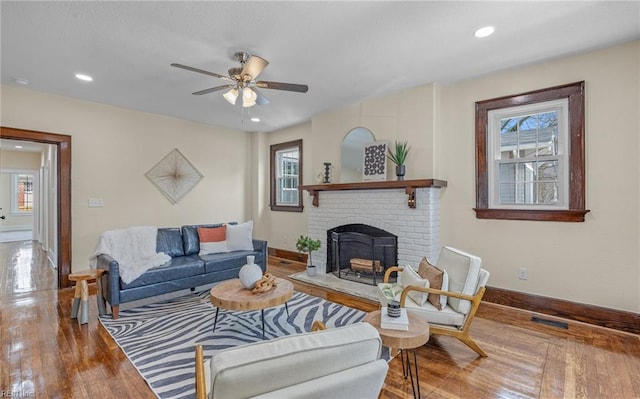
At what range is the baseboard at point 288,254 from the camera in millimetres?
5718

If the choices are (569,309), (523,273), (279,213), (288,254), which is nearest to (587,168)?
(523,273)

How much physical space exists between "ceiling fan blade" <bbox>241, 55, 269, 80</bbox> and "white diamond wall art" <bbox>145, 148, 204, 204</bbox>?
320 centimetres

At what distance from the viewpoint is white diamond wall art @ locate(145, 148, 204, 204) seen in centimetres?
518

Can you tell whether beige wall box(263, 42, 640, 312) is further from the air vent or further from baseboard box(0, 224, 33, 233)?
baseboard box(0, 224, 33, 233)

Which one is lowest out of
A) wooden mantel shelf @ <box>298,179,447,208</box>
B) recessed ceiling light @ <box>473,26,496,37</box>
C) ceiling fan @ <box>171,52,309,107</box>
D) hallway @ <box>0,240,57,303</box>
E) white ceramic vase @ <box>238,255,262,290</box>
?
hallway @ <box>0,240,57,303</box>

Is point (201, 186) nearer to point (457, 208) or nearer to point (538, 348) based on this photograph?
point (457, 208)

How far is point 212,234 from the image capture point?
4.47 metres

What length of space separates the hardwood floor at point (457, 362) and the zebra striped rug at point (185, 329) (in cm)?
11

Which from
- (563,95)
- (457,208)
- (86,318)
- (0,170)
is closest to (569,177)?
(563,95)

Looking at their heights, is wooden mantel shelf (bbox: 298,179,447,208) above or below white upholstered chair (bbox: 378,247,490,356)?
above

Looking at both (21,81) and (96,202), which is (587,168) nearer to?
(96,202)

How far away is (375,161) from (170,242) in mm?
3098

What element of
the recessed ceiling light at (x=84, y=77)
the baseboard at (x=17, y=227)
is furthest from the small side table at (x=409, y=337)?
the baseboard at (x=17, y=227)

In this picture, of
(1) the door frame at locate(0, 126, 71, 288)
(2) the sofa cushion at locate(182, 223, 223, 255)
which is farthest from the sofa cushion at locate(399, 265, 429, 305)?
(1) the door frame at locate(0, 126, 71, 288)
